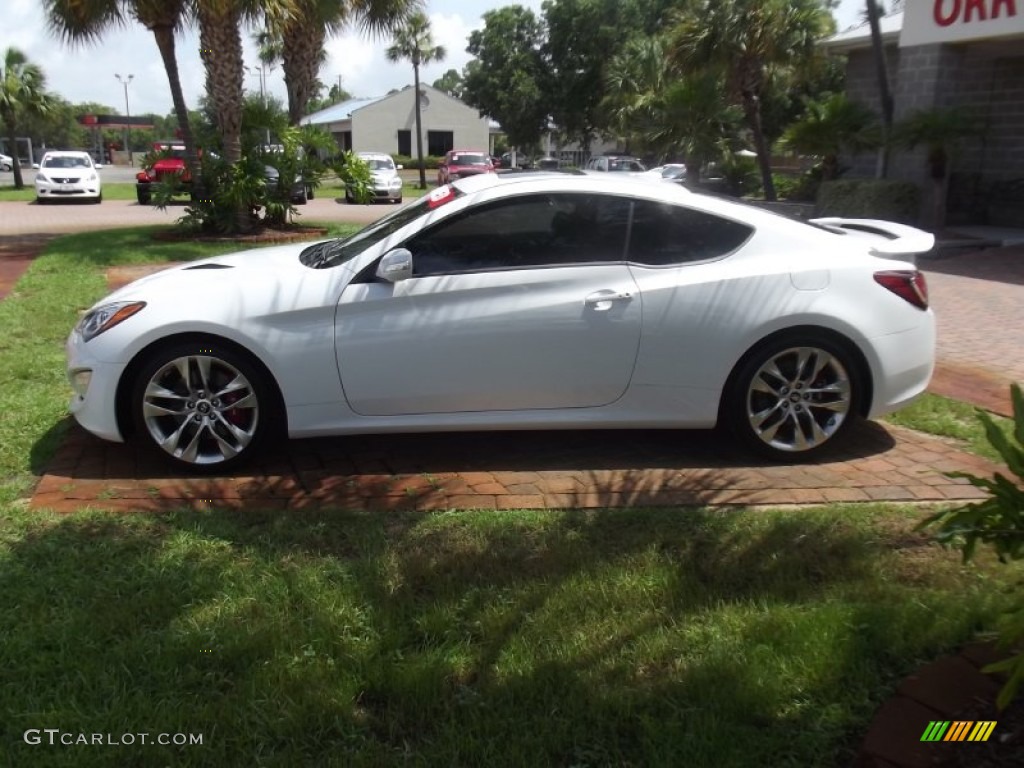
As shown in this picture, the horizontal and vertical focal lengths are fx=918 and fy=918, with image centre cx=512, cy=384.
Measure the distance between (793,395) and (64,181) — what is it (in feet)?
91.5

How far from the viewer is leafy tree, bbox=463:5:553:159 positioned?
5259 centimetres

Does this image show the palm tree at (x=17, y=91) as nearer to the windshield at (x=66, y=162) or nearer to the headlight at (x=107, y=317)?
the windshield at (x=66, y=162)

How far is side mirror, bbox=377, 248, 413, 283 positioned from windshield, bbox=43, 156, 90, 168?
1101 inches

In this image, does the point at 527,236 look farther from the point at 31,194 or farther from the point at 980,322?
the point at 31,194

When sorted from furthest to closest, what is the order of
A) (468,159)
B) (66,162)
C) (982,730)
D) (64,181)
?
(468,159) < (66,162) < (64,181) < (982,730)

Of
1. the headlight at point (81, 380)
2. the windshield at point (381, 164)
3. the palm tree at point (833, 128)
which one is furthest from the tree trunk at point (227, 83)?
the windshield at point (381, 164)

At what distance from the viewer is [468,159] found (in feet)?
110

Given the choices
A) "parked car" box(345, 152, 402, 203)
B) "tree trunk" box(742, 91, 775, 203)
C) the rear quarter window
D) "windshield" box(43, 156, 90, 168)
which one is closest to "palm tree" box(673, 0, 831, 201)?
"tree trunk" box(742, 91, 775, 203)

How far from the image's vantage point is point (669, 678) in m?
2.95

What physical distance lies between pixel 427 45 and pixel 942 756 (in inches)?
1673

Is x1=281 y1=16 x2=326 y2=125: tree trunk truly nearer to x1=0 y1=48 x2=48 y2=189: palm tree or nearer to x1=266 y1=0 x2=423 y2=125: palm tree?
x1=266 y1=0 x2=423 y2=125: palm tree

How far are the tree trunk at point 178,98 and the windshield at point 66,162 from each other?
1502 centimetres

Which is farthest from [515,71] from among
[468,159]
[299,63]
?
[299,63]

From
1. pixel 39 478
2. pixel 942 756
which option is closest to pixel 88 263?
pixel 39 478
